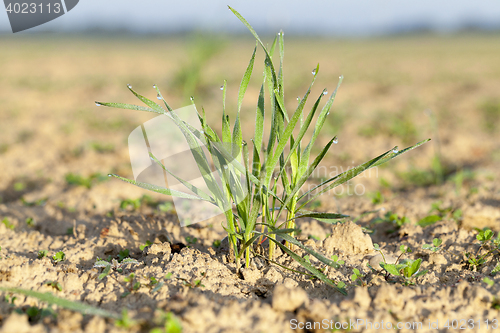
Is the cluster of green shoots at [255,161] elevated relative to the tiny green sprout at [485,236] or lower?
elevated

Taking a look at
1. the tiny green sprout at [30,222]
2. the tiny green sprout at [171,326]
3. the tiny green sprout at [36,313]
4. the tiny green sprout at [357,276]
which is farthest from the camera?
the tiny green sprout at [30,222]

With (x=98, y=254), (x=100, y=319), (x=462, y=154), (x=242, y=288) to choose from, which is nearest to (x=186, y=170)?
(x=98, y=254)

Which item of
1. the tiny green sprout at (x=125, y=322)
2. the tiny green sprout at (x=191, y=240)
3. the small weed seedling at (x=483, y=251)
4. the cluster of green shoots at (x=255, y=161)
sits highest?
the cluster of green shoots at (x=255, y=161)

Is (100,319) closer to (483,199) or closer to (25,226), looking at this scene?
(25,226)

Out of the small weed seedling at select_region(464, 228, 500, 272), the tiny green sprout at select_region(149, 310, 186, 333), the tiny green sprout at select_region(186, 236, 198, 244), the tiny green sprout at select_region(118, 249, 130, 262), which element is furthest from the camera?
the tiny green sprout at select_region(186, 236, 198, 244)

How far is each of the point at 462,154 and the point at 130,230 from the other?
11.6ft

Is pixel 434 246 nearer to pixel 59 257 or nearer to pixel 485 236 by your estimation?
pixel 485 236

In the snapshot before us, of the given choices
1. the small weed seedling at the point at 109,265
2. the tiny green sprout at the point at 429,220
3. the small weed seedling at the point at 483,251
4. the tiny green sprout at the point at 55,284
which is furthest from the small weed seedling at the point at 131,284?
the tiny green sprout at the point at 429,220

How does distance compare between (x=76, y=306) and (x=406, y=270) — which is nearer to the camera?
(x=76, y=306)

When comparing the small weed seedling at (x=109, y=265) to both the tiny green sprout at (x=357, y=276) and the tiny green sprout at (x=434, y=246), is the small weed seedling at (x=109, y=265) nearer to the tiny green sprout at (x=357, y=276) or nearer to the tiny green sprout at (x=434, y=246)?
the tiny green sprout at (x=357, y=276)

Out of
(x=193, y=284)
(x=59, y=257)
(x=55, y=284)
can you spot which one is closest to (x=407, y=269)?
(x=193, y=284)

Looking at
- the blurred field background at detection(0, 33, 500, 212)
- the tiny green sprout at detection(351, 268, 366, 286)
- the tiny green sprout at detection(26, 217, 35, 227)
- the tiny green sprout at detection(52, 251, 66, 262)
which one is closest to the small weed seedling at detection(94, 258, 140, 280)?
the tiny green sprout at detection(52, 251, 66, 262)

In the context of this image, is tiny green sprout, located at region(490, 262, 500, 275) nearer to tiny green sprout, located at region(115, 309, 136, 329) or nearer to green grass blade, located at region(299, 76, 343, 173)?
green grass blade, located at region(299, 76, 343, 173)

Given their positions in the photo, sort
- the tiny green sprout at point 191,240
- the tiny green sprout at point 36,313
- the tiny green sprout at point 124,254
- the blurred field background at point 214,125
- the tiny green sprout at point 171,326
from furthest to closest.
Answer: the blurred field background at point 214,125 → the tiny green sprout at point 191,240 → the tiny green sprout at point 124,254 → the tiny green sprout at point 36,313 → the tiny green sprout at point 171,326
